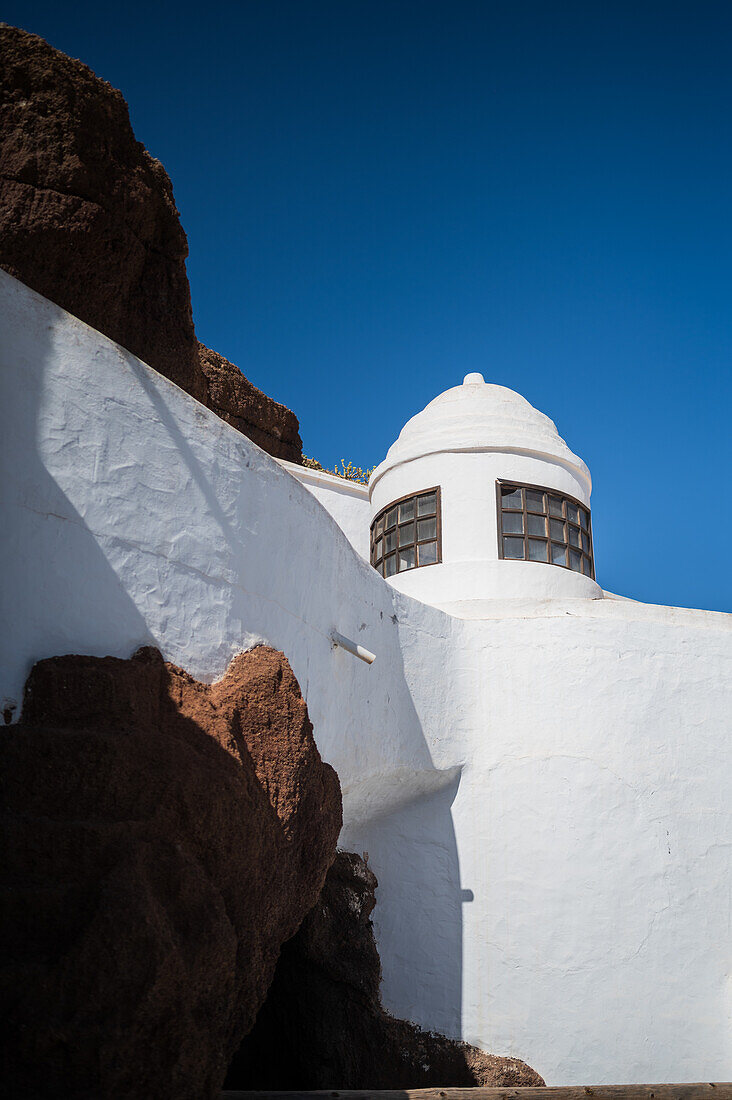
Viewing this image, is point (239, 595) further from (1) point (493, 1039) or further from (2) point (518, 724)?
(1) point (493, 1039)

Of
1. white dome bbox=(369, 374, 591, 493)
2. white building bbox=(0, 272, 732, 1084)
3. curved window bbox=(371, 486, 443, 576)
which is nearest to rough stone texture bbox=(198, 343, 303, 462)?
white dome bbox=(369, 374, 591, 493)

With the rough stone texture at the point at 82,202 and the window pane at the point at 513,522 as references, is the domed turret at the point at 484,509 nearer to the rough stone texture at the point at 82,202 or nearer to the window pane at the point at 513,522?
the window pane at the point at 513,522

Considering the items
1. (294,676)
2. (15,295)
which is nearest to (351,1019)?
(294,676)

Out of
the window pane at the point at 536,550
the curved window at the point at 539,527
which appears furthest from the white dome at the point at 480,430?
the window pane at the point at 536,550

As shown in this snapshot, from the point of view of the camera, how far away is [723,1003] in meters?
7.61

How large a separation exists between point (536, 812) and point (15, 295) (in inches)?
234

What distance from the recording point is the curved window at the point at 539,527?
10.3m

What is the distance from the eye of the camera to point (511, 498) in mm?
10492

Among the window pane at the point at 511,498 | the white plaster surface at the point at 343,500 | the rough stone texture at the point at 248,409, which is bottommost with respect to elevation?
the window pane at the point at 511,498

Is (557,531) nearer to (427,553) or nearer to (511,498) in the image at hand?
(511,498)

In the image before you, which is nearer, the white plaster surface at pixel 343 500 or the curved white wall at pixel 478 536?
the curved white wall at pixel 478 536

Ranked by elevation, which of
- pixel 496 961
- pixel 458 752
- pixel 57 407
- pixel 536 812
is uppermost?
pixel 57 407

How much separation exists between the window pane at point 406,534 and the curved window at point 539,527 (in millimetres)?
1114

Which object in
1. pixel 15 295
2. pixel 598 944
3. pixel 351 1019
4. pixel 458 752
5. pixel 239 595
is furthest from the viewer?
pixel 458 752
